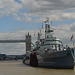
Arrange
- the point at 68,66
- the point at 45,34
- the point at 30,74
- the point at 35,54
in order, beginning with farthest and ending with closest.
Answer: the point at 45,34 → the point at 35,54 → the point at 68,66 → the point at 30,74

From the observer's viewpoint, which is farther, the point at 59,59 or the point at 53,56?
the point at 53,56

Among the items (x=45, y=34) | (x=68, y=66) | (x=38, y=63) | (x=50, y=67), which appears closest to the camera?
(x=68, y=66)

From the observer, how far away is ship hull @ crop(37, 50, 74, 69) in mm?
39000

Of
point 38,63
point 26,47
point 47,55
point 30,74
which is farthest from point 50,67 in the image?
point 26,47

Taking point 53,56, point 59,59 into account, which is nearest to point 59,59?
point 59,59

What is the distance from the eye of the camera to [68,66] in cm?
3925

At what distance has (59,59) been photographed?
40.2 meters

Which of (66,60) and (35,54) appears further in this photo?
(35,54)

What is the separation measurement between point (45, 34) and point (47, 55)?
13.9 meters

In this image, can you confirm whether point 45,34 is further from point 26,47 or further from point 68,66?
point 26,47

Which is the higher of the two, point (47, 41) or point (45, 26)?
point (45, 26)

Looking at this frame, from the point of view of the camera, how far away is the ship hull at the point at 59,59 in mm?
39000

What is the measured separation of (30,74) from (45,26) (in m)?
25.2

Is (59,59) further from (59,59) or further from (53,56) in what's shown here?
(53,56)
